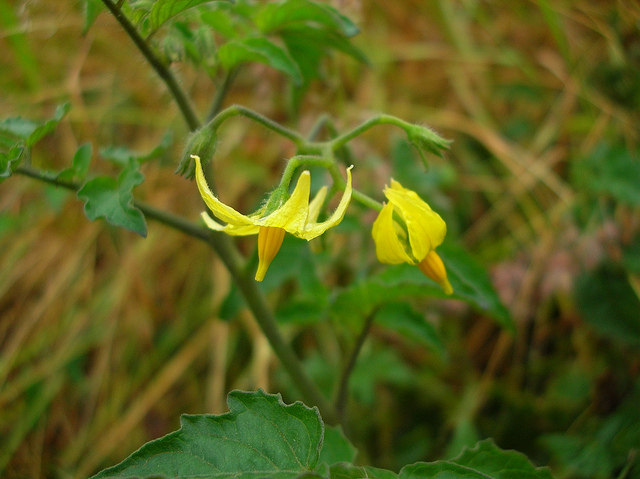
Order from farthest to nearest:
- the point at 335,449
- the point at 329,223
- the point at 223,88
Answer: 1. the point at 223,88
2. the point at 335,449
3. the point at 329,223

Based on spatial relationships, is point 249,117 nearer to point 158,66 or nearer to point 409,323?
point 158,66

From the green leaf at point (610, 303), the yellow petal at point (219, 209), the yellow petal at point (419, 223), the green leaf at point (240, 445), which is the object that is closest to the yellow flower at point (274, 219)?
the yellow petal at point (219, 209)

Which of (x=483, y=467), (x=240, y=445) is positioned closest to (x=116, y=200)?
(x=240, y=445)

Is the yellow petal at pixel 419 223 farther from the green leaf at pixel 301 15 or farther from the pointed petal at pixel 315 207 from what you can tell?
the green leaf at pixel 301 15

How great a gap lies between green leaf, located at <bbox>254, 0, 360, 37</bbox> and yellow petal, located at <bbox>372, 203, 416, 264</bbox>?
0.45 meters

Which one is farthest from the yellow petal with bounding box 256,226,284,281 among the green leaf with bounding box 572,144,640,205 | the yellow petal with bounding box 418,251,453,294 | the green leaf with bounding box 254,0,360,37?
the green leaf with bounding box 572,144,640,205

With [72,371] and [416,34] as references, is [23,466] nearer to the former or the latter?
[72,371]

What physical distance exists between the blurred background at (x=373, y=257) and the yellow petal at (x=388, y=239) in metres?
0.50

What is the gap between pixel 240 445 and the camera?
0.78m

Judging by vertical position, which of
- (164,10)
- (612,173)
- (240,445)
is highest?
(164,10)

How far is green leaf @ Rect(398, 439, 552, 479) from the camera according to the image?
0.78 meters

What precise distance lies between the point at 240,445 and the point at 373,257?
0.99 meters

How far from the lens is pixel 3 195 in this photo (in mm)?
2338

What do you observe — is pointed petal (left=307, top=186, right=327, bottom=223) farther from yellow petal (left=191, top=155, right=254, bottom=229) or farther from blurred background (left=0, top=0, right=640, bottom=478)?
blurred background (left=0, top=0, right=640, bottom=478)
